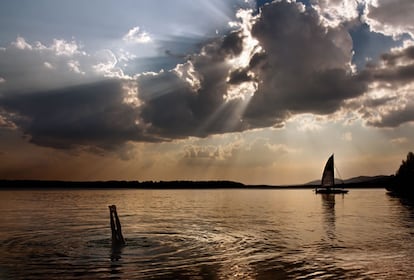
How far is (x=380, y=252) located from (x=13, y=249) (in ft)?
83.2

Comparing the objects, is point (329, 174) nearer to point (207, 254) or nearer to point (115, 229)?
point (115, 229)

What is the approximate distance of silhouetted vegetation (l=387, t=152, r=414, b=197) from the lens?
164775mm

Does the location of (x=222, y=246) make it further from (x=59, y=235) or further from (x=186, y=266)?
(x=59, y=235)

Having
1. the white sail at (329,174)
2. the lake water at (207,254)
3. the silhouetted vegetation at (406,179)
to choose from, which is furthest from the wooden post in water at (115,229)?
the silhouetted vegetation at (406,179)

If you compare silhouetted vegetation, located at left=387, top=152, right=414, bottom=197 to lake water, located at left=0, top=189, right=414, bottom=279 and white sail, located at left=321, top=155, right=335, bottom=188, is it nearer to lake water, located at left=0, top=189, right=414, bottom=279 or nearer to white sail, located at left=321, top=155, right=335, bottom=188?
white sail, located at left=321, top=155, right=335, bottom=188

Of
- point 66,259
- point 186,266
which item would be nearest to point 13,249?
point 66,259

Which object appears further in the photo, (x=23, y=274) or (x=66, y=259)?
(x=66, y=259)

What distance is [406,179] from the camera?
552 ft

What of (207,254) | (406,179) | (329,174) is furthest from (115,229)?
(406,179)

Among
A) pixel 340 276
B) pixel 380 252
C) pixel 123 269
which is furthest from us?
pixel 380 252

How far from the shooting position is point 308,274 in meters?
21.5

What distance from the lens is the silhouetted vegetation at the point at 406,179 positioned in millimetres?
164775

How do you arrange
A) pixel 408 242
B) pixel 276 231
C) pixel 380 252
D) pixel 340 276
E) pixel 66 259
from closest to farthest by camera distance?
pixel 340 276, pixel 66 259, pixel 380 252, pixel 408 242, pixel 276 231

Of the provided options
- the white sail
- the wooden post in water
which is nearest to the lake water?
the wooden post in water
